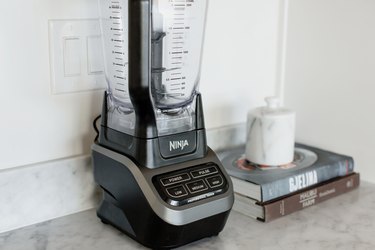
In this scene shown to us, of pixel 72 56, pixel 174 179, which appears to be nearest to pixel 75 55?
pixel 72 56

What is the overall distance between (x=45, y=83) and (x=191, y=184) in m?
0.29

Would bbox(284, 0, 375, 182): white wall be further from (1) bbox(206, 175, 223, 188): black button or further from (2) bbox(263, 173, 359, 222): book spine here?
(1) bbox(206, 175, 223, 188): black button

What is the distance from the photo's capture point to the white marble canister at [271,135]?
110cm

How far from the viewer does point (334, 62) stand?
1.22m

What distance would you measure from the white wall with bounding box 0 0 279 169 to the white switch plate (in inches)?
0.4

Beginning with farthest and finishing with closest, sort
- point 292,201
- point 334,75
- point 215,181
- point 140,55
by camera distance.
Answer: point 334,75
point 292,201
point 215,181
point 140,55

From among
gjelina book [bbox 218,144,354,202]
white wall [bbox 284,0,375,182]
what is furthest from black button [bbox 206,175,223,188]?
white wall [bbox 284,0,375,182]

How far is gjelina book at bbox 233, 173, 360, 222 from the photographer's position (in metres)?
1.01

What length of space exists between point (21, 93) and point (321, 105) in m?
0.62

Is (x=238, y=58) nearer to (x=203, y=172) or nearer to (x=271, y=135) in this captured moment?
(x=271, y=135)

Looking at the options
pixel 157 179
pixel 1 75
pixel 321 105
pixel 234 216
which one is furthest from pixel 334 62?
pixel 1 75

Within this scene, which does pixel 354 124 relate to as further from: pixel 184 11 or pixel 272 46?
pixel 184 11

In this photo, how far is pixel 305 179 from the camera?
3.52 ft

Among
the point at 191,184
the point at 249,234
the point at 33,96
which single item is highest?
the point at 33,96
